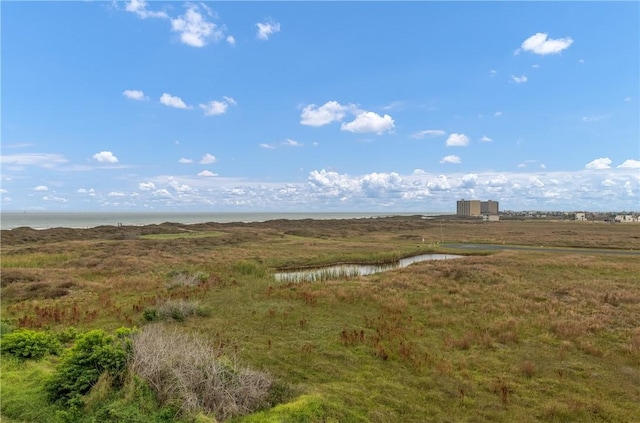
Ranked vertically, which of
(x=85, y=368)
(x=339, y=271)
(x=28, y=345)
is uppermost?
(x=85, y=368)

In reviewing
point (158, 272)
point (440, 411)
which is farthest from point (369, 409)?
point (158, 272)

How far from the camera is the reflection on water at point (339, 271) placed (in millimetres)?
26033

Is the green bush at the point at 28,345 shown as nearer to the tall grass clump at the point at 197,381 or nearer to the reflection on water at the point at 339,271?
the tall grass clump at the point at 197,381

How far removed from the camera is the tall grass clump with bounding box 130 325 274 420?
671cm

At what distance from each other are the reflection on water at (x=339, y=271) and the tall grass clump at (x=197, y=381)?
56.1 ft

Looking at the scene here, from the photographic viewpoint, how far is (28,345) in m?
9.09

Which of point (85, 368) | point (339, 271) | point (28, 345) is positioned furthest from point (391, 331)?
point (339, 271)

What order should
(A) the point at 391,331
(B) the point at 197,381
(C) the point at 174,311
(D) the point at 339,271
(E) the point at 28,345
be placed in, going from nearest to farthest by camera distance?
(B) the point at 197,381 < (E) the point at 28,345 < (A) the point at 391,331 < (C) the point at 174,311 < (D) the point at 339,271

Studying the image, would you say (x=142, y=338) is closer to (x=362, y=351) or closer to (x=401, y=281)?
(x=362, y=351)

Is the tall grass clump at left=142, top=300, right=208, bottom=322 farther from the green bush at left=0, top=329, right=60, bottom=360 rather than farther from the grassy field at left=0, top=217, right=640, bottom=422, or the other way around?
the green bush at left=0, top=329, right=60, bottom=360

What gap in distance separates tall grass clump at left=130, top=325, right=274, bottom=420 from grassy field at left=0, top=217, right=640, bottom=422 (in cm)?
39

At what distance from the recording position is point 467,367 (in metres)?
10.2

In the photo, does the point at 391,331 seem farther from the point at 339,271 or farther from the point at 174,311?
the point at 339,271

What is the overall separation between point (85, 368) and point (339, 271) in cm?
2355
